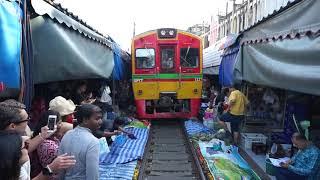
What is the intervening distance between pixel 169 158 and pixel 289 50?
5130 millimetres

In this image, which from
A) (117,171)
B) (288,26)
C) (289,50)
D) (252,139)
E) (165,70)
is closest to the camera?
(289,50)

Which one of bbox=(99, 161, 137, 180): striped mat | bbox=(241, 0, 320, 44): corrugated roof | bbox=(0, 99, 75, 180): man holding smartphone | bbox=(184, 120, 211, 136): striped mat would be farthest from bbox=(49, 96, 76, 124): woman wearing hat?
bbox=(184, 120, 211, 136): striped mat

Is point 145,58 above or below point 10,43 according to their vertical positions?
above

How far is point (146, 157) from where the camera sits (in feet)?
30.1

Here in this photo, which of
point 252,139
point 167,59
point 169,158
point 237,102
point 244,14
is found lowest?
point 169,158

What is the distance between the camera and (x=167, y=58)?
13656mm

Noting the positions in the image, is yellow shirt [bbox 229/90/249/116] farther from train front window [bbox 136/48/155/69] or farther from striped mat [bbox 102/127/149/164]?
train front window [bbox 136/48/155/69]

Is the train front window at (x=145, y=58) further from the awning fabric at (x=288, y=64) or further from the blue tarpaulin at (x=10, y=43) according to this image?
the blue tarpaulin at (x=10, y=43)

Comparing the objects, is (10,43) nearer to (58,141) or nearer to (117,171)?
(58,141)

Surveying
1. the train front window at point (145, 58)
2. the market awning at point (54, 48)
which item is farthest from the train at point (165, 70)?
the market awning at point (54, 48)

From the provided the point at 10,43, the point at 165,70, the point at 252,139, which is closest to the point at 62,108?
the point at 10,43

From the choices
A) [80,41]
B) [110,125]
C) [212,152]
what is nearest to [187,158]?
[212,152]

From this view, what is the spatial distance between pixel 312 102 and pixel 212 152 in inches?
97.3

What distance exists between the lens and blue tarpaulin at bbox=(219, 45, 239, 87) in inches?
351
